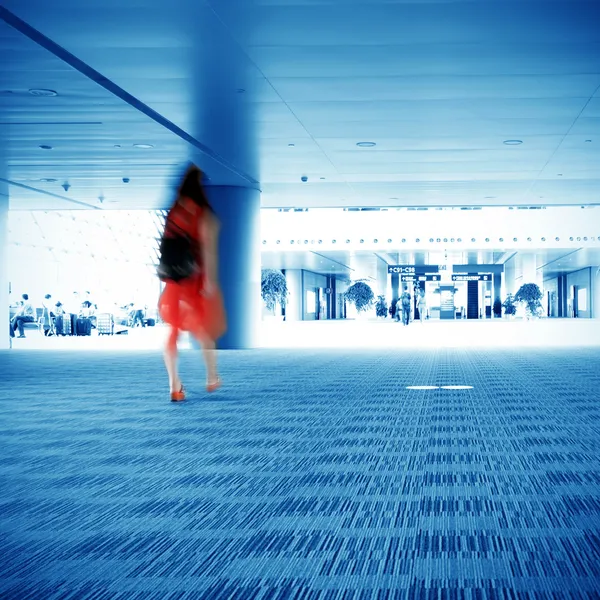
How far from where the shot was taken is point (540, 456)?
4.80 m

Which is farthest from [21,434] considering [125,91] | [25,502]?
[125,91]

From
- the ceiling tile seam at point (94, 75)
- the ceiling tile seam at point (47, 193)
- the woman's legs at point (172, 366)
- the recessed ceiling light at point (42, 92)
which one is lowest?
the woman's legs at point (172, 366)

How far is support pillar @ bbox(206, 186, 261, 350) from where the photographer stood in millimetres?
17250

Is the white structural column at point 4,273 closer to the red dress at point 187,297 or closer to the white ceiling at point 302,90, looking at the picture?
the white ceiling at point 302,90

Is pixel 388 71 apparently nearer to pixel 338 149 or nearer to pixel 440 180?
pixel 338 149

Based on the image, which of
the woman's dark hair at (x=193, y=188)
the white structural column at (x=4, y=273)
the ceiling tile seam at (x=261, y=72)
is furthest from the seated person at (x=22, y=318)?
the woman's dark hair at (x=193, y=188)

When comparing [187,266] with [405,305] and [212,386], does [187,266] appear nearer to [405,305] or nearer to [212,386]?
[212,386]

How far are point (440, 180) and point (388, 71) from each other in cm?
812

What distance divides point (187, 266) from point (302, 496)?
4.05m

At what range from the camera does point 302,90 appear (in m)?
9.93

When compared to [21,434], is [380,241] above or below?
above

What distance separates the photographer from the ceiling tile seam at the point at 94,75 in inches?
294

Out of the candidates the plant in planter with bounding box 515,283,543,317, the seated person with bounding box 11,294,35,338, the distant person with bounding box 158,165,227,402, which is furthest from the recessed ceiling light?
the plant in planter with bounding box 515,283,543,317

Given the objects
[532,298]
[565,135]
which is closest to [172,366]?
[565,135]
